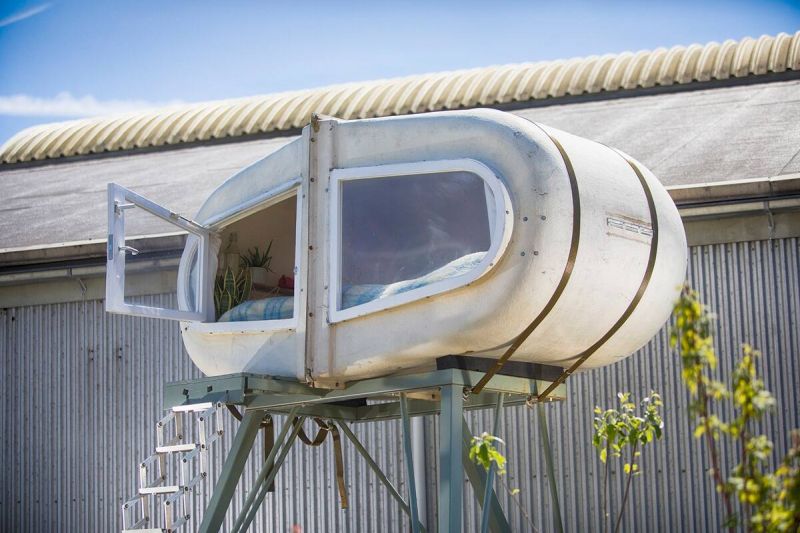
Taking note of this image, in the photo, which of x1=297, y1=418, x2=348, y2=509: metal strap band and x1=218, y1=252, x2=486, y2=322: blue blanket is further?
x1=297, y1=418, x2=348, y2=509: metal strap band

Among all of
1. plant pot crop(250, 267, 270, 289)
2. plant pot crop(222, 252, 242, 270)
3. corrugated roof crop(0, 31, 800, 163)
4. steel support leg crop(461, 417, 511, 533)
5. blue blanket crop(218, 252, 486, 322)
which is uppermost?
corrugated roof crop(0, 31, 800, 163)

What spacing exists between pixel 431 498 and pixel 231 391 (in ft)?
14.3

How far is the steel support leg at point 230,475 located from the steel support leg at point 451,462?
2.03 meters

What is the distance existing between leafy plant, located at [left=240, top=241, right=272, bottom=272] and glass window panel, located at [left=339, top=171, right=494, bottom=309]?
5.36 ft

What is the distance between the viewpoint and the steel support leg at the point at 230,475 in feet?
33.6

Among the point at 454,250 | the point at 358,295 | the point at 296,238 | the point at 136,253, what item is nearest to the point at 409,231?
the point at 454,250

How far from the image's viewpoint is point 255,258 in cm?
1094

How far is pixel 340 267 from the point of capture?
30.9ft

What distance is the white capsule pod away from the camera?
342 inches

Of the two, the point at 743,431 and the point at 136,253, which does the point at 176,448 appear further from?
the point at 743,431

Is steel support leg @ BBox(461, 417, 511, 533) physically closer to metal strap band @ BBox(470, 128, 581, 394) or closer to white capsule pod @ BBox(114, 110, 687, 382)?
white capsule pod @ BBox(114, 110, 687, 382)

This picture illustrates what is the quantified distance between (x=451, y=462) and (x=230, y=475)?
2211mm

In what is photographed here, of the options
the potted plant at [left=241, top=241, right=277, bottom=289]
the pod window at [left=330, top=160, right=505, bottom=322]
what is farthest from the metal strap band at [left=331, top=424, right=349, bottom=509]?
the pod window at [left=330, top=160, right=505, bottom=322]

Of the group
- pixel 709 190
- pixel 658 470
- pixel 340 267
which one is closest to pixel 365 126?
pixel 340 267
